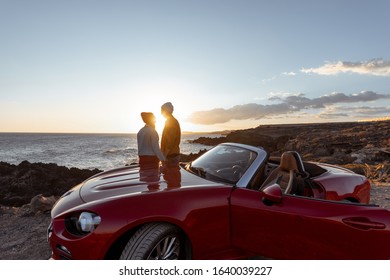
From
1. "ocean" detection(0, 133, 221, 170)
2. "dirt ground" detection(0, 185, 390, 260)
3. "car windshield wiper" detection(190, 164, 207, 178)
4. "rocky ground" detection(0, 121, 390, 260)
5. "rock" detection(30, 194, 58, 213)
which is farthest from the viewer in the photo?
"ocean" detection(0, 133, 221, 170)

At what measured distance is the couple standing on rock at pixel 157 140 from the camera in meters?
5.93

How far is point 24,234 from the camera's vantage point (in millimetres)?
5184

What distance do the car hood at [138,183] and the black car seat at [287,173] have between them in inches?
36.7

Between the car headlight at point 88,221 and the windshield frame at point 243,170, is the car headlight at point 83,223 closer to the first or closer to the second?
the car headlight at point 88,221

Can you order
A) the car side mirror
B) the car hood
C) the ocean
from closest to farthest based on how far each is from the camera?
the car side mirror < the car hood < the ocean

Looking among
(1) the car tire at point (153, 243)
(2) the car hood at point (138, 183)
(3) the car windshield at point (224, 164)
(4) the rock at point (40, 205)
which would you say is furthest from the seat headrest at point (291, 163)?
(4) the rock at point (40, 205)

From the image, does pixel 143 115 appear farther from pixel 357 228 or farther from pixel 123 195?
pixel 357 228

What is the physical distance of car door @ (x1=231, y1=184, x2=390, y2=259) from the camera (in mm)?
2854

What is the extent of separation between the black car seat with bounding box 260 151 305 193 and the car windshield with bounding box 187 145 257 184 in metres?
0.38

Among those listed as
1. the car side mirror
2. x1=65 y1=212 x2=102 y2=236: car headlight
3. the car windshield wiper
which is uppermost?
the car windshield wiper

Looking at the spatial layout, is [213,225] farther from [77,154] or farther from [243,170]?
[77,154]

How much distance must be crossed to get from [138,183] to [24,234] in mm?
3009

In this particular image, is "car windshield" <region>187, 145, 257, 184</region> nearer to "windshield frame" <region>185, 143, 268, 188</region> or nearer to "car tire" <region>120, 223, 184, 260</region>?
"windshield frame" <region>185, 143, 268, 188</region>

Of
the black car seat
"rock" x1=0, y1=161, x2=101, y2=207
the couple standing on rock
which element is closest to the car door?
the black car seat
